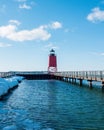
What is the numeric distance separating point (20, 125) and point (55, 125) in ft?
6.15

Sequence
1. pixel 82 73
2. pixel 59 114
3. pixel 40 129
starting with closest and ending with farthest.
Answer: pixel 40 129 → pixel 59 114 → pixel 82 73

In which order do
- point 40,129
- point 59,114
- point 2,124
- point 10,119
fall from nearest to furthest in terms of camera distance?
point 40,129
point 2,124
point 10,119
point 59,114

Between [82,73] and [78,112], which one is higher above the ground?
[82,73]

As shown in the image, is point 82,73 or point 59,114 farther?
point 82,73

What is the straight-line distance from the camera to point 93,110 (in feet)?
72.3

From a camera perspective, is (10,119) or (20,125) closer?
(20,125)

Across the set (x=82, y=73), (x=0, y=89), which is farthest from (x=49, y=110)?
(x=82, y=73)

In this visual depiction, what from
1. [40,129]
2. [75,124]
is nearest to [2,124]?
[40,129]

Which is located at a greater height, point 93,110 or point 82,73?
point 82,73

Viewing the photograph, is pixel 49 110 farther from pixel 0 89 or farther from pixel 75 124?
pixel 0 89

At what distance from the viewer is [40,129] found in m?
15.8

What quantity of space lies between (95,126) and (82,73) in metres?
36.7

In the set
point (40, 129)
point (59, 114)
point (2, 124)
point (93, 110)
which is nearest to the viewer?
point (40, 129)

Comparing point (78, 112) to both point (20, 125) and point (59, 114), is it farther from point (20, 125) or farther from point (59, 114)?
point (20, 125)
